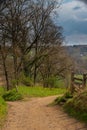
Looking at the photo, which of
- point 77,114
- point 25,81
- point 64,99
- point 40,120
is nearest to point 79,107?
point 77,114

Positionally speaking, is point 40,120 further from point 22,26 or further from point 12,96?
point 22,26

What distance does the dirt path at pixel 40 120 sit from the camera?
660 inches

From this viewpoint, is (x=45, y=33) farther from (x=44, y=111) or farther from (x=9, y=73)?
(x=44, y=111)

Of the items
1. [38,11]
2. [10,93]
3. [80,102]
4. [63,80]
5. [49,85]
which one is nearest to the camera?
[80,102]

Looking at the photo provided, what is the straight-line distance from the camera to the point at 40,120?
61.7 feet

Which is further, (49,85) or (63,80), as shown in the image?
(63,80)

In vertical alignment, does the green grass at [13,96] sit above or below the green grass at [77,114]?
below

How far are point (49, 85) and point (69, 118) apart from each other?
28458mm

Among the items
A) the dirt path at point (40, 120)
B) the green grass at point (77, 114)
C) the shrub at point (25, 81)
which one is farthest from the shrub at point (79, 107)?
the shrub at point (25, 81)

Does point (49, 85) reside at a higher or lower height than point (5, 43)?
lower

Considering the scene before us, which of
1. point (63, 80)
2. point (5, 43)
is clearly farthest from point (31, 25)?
point (63, 80)

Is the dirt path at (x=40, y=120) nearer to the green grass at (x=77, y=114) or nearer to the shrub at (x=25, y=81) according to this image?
the green grass at (x=77, y=114)

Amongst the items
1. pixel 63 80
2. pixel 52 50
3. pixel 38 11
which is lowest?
pixel 63 80

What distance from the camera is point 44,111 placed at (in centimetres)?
2266
